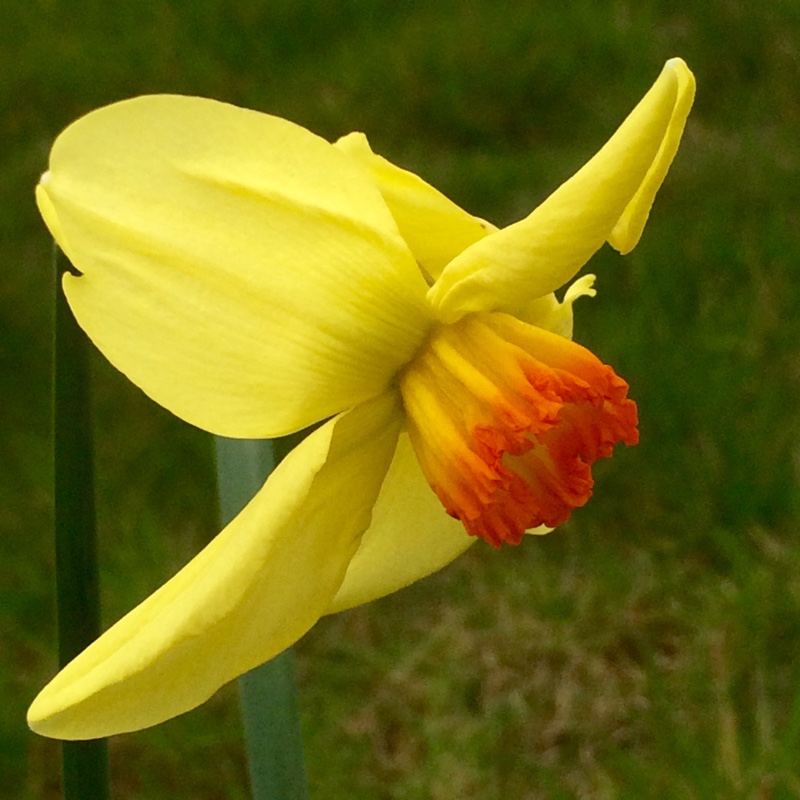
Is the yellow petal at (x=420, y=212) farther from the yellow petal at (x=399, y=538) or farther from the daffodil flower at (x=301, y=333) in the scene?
the yellow petal at (x=399, y=538)

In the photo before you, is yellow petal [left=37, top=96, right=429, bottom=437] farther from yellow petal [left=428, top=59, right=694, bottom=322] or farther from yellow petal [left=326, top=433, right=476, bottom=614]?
yellow petal [left=326, top=433, right=476, bottom=614]

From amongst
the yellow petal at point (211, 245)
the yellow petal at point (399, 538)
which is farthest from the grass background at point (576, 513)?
the yellow petal at point (211, 245)

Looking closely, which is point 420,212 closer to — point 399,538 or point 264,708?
point 399,538

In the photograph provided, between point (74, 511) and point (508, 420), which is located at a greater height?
point (508, 420)

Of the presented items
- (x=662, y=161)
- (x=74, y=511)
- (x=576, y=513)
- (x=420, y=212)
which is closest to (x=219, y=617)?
(x=74, y=511)

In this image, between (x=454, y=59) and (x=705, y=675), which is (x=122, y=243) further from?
(x=454, y=59)

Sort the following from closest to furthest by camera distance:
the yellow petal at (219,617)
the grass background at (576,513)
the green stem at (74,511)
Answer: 1. the yellow petal at (219,617)
2. the green stem at (74,511)
3. the grass background at (576,513)
